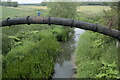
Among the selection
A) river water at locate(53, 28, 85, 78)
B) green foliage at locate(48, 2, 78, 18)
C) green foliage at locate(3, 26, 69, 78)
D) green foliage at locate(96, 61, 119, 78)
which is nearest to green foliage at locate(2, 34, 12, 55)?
green foliage at locate(3, 26, 69, 78)

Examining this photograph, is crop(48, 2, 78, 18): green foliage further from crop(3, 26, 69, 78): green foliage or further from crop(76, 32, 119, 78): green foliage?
crop(76, 32, 119, 78): green foliage

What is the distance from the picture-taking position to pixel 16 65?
1048cm

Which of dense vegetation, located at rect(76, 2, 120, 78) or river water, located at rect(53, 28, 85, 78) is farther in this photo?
river water, located at rect(53, 28, 85, 78)

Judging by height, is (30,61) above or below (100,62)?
below

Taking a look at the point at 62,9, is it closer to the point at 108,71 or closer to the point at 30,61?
the point at 30,61

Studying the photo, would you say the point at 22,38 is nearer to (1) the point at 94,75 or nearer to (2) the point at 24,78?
(2) the point at 24,78

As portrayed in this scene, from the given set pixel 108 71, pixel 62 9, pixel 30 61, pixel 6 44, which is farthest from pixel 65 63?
pixel 62 9

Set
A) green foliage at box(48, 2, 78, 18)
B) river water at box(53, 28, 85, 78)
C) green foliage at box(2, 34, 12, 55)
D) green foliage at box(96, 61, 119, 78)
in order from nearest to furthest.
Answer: green foliage at box(96, 61, 119, 78)
river water at box(53, 28, 85, 78)
green foliage at box(2, 34, 12, 55)
green foliage at box(48, 2, 78, 18)

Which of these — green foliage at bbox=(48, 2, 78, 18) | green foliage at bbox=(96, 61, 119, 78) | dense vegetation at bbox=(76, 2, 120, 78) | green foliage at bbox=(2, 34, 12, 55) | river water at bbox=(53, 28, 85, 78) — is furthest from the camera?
green foliage at bbox=(48, 2, 78, 18)

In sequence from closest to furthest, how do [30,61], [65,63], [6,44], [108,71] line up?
[108,71]
[30,61]
[6,44]
[65,63]

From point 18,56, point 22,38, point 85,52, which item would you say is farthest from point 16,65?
point 22,38

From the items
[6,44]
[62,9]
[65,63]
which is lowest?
[65,63]

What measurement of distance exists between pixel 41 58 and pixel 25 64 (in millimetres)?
1491

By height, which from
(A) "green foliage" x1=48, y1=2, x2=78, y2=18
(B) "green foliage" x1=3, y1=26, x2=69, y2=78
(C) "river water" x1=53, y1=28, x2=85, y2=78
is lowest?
(C) "river water" x1=53, y1=28, x2=85, y2=78
